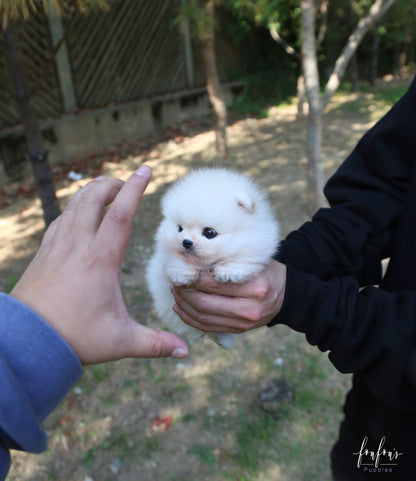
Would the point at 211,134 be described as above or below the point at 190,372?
above

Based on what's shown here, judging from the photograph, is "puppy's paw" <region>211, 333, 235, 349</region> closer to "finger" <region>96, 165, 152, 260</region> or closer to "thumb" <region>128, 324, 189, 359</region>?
"thumb" <region>128, 324, 189, 359</region>

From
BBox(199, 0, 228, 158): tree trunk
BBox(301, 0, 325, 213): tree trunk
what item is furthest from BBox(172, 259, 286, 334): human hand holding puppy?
BBox(199, 0, 228, 158): tree trunk

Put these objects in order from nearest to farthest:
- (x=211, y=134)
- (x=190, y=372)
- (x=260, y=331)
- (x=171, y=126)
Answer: (x=190, y=372), (x=260, y=331), (x=211, y=134), (x=171, y=126)

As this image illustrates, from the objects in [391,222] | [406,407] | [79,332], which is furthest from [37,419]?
[391,222]

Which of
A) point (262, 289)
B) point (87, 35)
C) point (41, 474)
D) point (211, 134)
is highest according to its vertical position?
point (87, 35)

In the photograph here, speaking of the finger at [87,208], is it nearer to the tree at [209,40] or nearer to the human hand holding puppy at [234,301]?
the human hand holding puppy at [234,301]

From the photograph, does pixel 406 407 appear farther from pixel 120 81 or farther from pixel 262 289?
pixel 120 81

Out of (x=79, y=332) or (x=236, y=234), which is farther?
(x=236, y=234)
